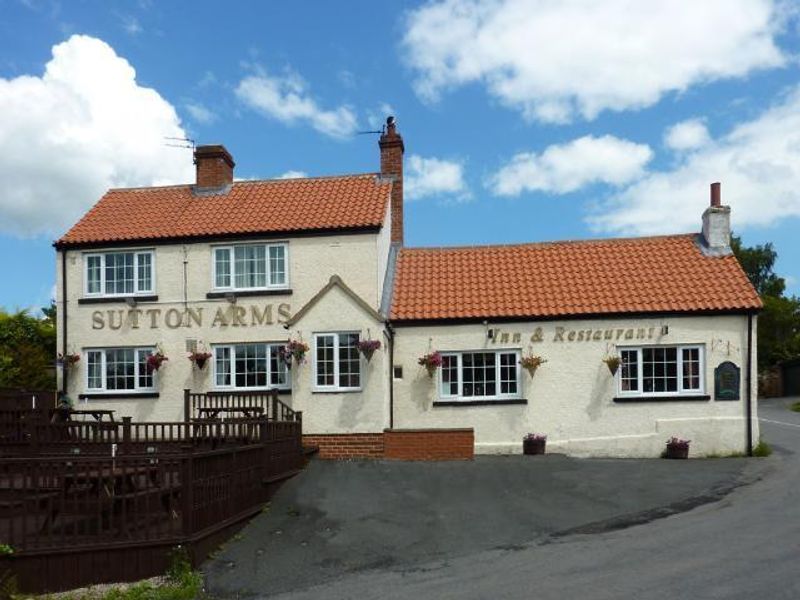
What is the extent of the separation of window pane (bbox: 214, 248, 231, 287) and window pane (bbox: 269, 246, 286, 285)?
3.83 feet

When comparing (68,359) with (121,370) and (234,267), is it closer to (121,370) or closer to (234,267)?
(121,370)

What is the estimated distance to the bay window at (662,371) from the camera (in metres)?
18.5

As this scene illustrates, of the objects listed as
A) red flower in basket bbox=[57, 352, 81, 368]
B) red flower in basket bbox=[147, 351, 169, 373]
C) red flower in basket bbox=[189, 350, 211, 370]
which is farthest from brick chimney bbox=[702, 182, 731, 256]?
red flower in basket bbox=[57, 352, 81, 368]

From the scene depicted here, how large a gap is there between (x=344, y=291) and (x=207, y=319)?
419cm

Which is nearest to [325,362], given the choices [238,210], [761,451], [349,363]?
[349,363]

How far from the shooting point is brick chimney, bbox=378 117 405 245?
22.8 metres

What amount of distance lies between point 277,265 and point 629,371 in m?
A: 9.40

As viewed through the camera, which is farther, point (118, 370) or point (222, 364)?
point (118, 370)

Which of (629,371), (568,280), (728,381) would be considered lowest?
(728,381)

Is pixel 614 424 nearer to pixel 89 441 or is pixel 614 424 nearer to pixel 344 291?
pixel 344 291

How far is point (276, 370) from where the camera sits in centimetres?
1966

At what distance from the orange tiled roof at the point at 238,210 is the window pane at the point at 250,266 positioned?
56 cm

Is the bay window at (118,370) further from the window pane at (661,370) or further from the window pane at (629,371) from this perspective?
the window pane at (661,370)

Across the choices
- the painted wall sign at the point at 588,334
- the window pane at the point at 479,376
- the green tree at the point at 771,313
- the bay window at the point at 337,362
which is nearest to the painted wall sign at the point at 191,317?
the bay window at the point at 337,362
